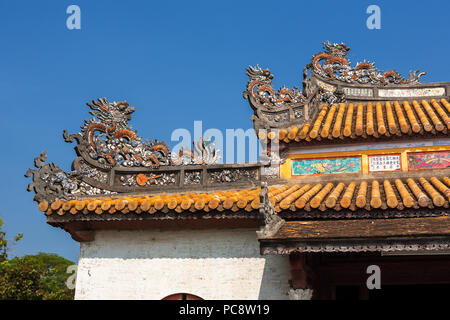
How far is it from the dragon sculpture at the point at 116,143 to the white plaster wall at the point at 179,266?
58.9 inches

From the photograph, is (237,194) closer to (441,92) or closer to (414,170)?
(414,170)

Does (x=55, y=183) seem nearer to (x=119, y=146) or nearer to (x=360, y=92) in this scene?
(x=119, y=146)

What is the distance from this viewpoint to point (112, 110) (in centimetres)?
1106

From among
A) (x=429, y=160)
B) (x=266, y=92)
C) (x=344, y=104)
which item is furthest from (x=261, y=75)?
(x=429, y=160)

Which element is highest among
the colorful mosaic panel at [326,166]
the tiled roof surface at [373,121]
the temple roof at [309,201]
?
the tiled roof surface at [373,121]

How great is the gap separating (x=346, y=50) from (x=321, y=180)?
12.9ft

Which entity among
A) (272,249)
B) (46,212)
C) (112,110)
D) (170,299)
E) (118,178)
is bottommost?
(170,299)

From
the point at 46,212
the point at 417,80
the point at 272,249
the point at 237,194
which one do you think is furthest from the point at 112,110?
the point at 417,80

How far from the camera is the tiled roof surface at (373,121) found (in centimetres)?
1001

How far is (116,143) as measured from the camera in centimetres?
1088

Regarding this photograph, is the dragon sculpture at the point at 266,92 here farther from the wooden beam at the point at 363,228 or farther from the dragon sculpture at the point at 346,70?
the wooden beam at the point at 363,228

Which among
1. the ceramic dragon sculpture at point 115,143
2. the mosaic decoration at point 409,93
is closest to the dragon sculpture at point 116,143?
the ceramic dragon sculpture at point 115,143

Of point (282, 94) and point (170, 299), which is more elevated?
point (282, 94)
